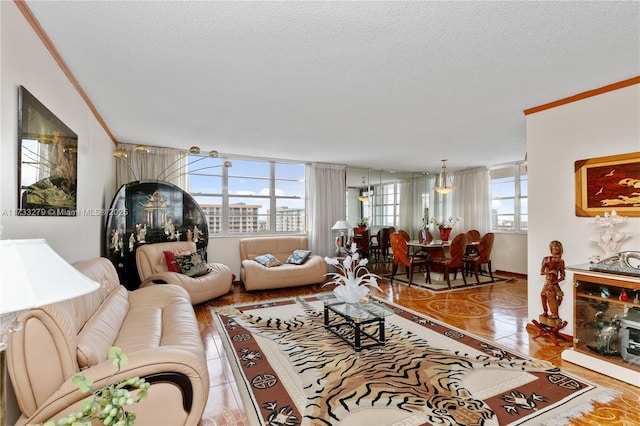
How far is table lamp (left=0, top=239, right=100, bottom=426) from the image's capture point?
2.72 ft

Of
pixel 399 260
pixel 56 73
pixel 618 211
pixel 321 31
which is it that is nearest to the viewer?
pixel 321 31

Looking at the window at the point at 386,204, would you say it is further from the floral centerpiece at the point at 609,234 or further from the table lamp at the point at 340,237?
the floral centerpiece at the point at 609,234

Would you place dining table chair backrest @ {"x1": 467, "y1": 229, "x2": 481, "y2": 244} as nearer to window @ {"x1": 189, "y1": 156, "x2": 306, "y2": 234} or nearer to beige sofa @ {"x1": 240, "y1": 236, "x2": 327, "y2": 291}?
beige sofa @ {"x1": 240, "y1": 236, "x2": 327, "y2": 291}

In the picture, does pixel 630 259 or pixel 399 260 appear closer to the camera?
pixel 630 259

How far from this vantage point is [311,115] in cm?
355

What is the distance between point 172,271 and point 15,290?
12.3ft

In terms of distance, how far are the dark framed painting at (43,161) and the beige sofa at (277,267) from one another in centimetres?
288

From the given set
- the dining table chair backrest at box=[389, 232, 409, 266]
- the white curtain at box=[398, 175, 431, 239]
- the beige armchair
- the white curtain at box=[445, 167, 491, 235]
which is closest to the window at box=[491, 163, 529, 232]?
the white curtain at box=[445, 167, 491, 235]

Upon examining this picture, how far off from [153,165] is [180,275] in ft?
6.81

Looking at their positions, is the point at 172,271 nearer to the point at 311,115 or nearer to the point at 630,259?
the point at 311,115

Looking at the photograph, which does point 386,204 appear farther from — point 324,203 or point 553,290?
point 553,290

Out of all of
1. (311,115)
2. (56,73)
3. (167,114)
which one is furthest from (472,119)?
(56,73)

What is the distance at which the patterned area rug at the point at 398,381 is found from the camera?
1.98 m

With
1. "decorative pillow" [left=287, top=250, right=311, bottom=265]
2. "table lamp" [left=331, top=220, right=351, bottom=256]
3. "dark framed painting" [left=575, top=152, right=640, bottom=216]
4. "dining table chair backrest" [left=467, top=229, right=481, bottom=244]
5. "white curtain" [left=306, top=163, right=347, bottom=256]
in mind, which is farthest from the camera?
"dining table chair backrest" [left=467, top=229, right=481, bottom=244]
